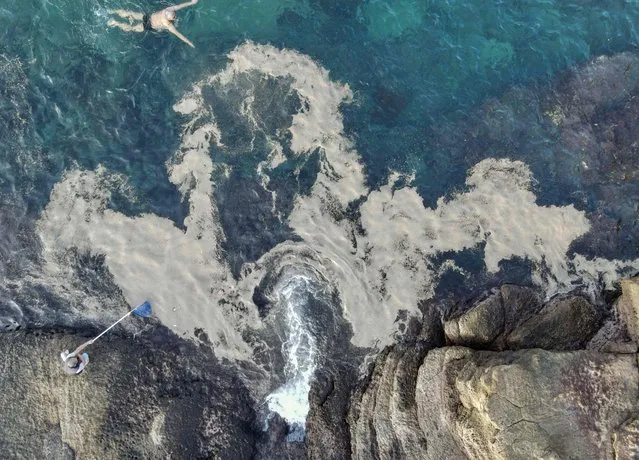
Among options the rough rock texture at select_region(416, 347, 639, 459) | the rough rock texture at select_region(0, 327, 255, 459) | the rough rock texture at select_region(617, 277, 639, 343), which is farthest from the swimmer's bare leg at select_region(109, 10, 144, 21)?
the rough rock texture at select_region(617, 277, 639, 343)

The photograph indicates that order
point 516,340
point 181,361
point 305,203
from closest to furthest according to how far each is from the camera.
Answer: point 516,340, point 181,361, point 305,203

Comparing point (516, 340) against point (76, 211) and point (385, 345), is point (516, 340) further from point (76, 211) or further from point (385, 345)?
point (76, 211)

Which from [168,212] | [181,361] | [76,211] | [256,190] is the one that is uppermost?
[256,190]

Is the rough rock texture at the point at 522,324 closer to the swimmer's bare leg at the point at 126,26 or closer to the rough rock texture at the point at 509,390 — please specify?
the rough rock texture at the point at 509,390

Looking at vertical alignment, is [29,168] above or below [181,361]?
above

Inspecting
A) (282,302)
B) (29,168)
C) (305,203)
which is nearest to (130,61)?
(29,168)

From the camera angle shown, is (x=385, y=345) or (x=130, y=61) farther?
(x=130, y=61)

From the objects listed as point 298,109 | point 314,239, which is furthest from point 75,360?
point 298,109

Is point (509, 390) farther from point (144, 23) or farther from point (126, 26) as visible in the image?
point (126, 26)
